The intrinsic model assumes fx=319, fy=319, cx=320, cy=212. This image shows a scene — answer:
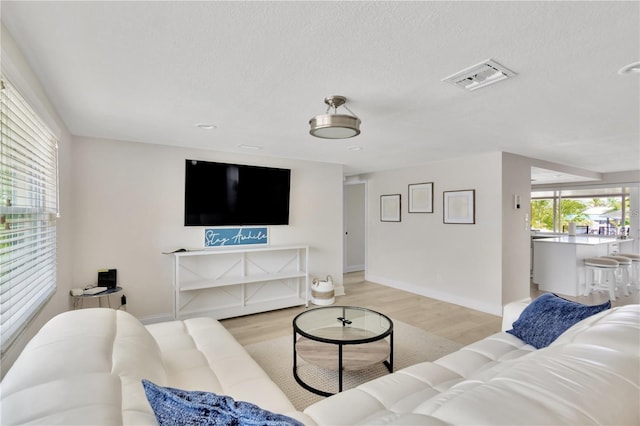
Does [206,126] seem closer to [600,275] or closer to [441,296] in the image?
[441,296]

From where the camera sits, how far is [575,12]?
4.24 ft

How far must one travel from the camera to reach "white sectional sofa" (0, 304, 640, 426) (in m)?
0.85

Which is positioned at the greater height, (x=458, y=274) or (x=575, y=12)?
(x=575, y=12)

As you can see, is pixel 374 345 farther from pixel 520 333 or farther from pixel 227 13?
pixel 227 13

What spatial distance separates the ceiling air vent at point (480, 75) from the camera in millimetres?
1762

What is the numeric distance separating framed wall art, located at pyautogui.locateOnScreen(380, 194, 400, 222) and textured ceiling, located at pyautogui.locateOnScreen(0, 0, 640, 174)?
265 centimetres

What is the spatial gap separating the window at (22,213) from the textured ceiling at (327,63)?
0.32 metres

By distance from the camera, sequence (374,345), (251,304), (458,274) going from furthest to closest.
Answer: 1. (458,274)
2. (251,304)
3. (374,345)

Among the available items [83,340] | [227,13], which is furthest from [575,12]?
[83,340]

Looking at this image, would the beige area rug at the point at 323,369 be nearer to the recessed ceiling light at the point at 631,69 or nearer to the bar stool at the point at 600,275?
the recessed ceiling light at the point at 631,69

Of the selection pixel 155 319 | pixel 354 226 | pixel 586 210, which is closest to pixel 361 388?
pixel 155 319

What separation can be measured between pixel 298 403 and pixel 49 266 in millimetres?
2147

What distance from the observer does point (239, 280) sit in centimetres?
409

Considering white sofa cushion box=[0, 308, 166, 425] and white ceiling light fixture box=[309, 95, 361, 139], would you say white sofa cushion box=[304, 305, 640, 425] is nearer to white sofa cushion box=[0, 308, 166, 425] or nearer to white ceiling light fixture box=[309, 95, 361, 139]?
white sofa cushion box=[0, 308, 166, 425]
